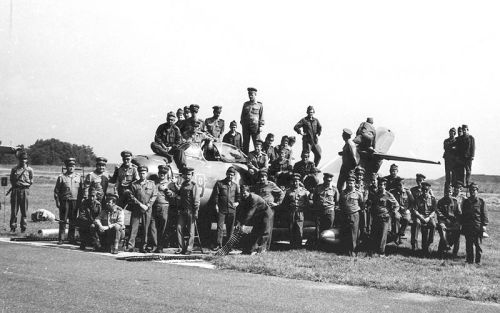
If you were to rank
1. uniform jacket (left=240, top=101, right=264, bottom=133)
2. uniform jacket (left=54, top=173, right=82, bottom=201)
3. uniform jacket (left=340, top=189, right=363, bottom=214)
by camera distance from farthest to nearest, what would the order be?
uniform jacket (left=240, top=101, right=264, bottom=133) < uniform jacket (left=54, top=173, right=82, bottom=201) < uniform jacket (left=340, top=189, right=363, bottom=214)

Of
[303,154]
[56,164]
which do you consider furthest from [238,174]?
[56,164]

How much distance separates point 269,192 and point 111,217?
3.83 m

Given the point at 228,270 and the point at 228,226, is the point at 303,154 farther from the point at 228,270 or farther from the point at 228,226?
the point at 228,270

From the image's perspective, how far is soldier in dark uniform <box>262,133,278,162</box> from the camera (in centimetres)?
1647

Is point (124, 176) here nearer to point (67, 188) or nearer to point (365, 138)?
point (67, 188)

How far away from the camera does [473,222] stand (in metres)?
12.6

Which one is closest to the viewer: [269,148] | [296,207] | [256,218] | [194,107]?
[256,218]

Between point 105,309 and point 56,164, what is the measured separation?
8443 centimetres

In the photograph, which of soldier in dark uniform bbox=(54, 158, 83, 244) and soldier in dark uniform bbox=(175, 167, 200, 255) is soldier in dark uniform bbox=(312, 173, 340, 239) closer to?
soldier in dark uniform bbox=(175, 167, 200, 255)

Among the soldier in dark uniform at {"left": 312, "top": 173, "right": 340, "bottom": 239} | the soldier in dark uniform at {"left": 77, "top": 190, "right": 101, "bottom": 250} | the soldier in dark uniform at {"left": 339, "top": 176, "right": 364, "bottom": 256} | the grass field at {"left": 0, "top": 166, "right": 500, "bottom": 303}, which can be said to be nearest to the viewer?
the grass field at {"left": 0, "top": 166, "right": 500, "bottom": 303}

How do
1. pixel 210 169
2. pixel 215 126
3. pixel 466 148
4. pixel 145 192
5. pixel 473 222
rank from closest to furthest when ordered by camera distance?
pixel 473 222
pixel 145 192
pixel 210 169
pixel 215 126
pixel 466 148

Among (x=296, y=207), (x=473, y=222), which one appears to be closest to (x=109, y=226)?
(x=296, y=207)

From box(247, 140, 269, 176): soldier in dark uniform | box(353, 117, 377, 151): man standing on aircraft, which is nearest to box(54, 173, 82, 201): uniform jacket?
box(247, 140, 269, 176): soldier in dark uniform

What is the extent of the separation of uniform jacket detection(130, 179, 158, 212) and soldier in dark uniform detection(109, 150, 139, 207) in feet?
0.79
